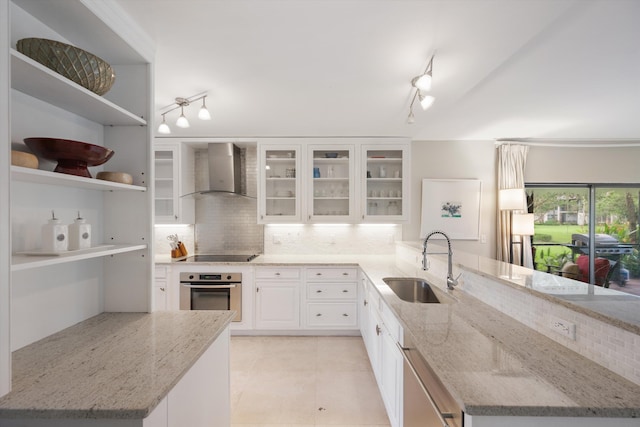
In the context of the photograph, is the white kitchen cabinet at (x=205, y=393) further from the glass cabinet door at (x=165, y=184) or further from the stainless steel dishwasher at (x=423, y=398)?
the glass cabinet door at (x=165, y=184)

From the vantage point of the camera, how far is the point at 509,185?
3.79 metres

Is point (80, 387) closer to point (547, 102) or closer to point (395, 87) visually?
point (395, 87)

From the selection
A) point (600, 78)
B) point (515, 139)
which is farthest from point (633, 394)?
point (515, 139)

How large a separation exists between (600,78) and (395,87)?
159 cm

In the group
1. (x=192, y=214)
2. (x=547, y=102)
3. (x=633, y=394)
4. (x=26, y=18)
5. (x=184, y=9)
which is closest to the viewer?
(x=633, y=394)

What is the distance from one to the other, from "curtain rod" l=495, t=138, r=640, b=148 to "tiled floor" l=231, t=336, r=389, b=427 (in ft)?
11.3

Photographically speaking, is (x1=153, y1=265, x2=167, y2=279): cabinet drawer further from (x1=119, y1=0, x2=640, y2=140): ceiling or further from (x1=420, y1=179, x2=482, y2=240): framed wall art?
(x1=420, y1=179, x2=482, y2=240): framed wall art

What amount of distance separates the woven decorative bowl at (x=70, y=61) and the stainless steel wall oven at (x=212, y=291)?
2.33m

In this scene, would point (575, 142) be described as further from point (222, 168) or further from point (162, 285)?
point (162, 285)

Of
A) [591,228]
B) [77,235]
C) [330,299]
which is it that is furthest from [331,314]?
[591,228]

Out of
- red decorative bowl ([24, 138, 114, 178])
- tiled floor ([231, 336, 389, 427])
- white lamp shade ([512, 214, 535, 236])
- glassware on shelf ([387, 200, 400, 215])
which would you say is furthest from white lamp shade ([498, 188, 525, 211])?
red decorative bowl ([24, 138, 114, 178])

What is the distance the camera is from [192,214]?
3.74 m

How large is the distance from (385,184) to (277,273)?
5.75 feet

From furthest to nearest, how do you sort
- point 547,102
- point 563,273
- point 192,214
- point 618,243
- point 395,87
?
point 618,243 < point 192,214 < point 563,273 < point 547,102 < point 395,87
